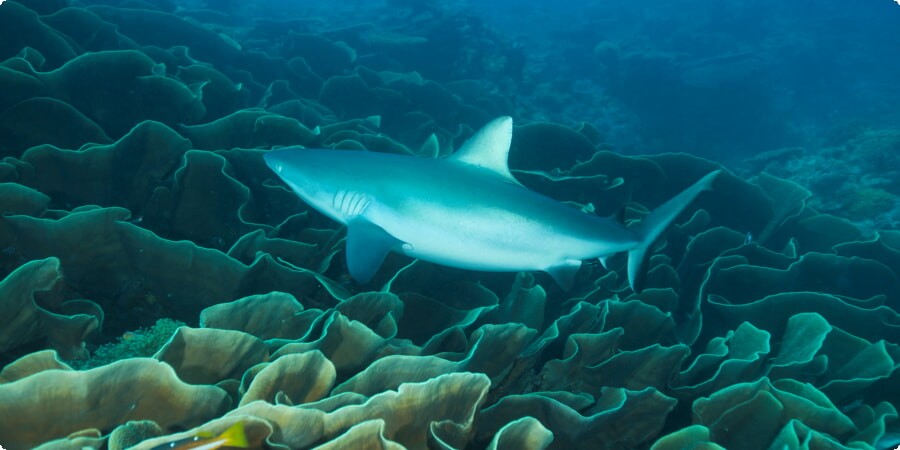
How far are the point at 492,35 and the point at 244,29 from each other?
793cm

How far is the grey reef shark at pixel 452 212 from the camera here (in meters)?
2.88

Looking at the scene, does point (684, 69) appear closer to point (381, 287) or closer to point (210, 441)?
point (381, 287)

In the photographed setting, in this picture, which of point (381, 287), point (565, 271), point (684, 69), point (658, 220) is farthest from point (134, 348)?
point (684, 69)

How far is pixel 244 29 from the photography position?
1377 centimetres

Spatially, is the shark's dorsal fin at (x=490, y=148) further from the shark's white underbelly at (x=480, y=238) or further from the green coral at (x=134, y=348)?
the green coral at (x=134, y=348)

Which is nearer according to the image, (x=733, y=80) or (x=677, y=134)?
(x=677, y=134)

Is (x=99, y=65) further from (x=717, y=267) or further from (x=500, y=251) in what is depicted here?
(x=717, y=267)

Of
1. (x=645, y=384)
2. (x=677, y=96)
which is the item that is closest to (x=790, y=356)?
(x=645, y=384)

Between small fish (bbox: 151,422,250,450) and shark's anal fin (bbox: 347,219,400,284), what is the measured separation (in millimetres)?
1420

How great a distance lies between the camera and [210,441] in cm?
135

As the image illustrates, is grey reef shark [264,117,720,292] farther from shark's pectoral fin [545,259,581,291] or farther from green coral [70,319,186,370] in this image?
green coral [70,319,186,370]

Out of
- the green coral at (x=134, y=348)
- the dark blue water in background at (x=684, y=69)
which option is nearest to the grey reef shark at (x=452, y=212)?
the green coral at (x=134, y=348)

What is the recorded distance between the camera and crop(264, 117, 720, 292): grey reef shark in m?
2.88

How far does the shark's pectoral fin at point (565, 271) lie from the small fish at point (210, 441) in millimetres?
2185
